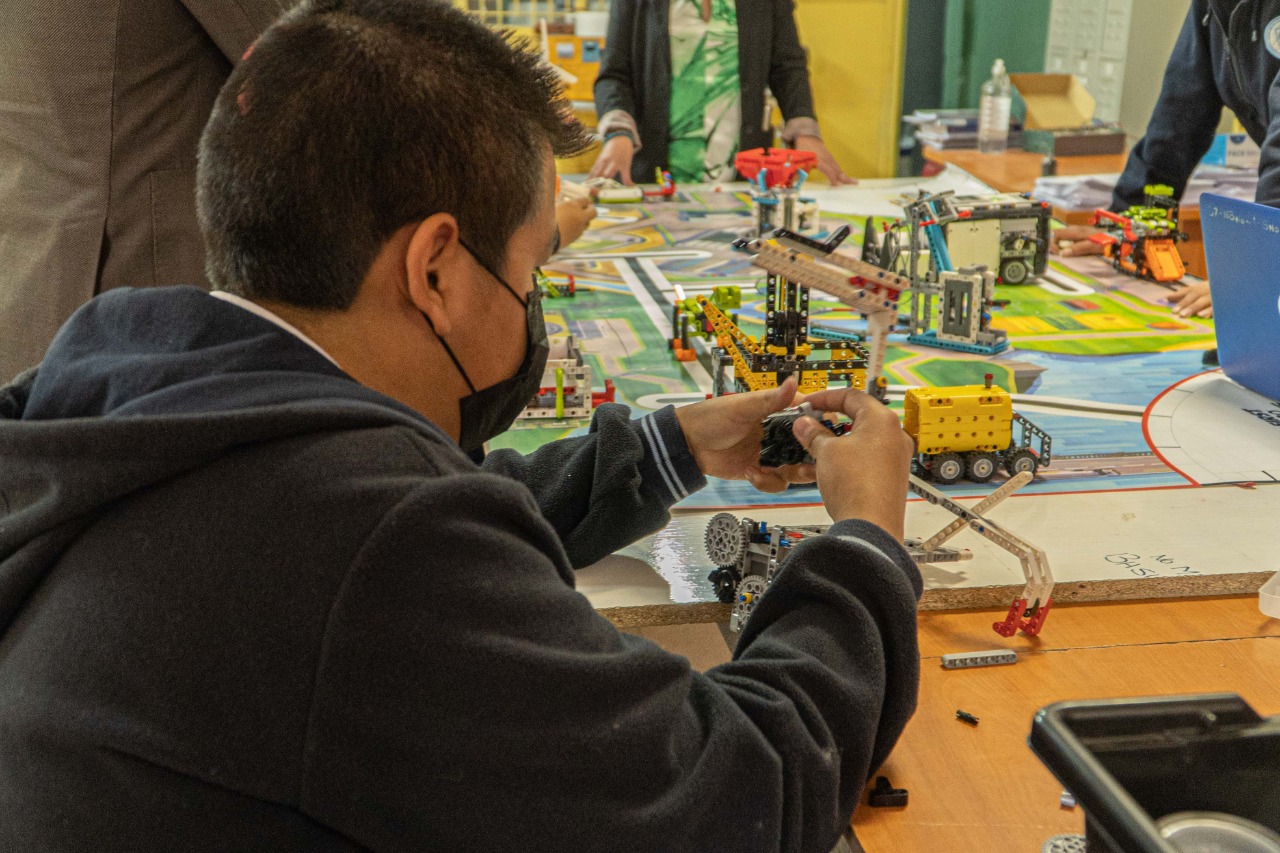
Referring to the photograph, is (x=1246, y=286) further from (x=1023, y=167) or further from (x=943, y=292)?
(x=1023, y=167)

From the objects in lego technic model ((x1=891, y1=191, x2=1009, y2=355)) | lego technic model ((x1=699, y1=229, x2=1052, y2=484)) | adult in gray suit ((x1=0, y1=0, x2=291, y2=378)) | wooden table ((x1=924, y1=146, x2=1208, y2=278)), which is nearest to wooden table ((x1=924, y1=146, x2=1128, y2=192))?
wooden table ((x1=924, y1=146, x2=1208, y2=278))

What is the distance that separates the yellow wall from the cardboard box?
0.54m

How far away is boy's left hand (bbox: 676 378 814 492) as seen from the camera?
1.43 m

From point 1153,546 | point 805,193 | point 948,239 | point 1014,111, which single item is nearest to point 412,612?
point 1153,546

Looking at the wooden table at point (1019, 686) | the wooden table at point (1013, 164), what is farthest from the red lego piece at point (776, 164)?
the wooden table at point (1019, 686)

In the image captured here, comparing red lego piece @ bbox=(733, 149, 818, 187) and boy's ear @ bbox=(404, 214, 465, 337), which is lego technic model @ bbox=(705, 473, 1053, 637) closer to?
boy's ear @ bbox=(404, 214, 465, 337)

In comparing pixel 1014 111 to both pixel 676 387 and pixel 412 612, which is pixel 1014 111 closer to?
pixel 676 387

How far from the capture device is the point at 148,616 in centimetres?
71

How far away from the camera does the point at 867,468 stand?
3.73 feet

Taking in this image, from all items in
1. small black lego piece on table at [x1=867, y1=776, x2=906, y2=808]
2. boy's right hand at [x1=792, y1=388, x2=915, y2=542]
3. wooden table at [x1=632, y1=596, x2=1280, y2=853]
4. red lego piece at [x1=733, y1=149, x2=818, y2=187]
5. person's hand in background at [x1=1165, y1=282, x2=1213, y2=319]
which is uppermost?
red lego piece at [x1=733, y1=149, x2=818, y2=187]

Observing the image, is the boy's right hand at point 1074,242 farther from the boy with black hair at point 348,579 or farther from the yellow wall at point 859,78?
the boy with black hair at point 348,579

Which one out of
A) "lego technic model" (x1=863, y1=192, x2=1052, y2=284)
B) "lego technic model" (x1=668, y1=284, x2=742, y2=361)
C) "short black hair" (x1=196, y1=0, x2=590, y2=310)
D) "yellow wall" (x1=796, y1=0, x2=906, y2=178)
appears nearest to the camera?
"short black hair" (x1=196, y1=0, x2=590, y2=310)

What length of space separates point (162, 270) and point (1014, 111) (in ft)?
11.9

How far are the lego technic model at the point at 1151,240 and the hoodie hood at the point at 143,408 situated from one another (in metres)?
2.27
